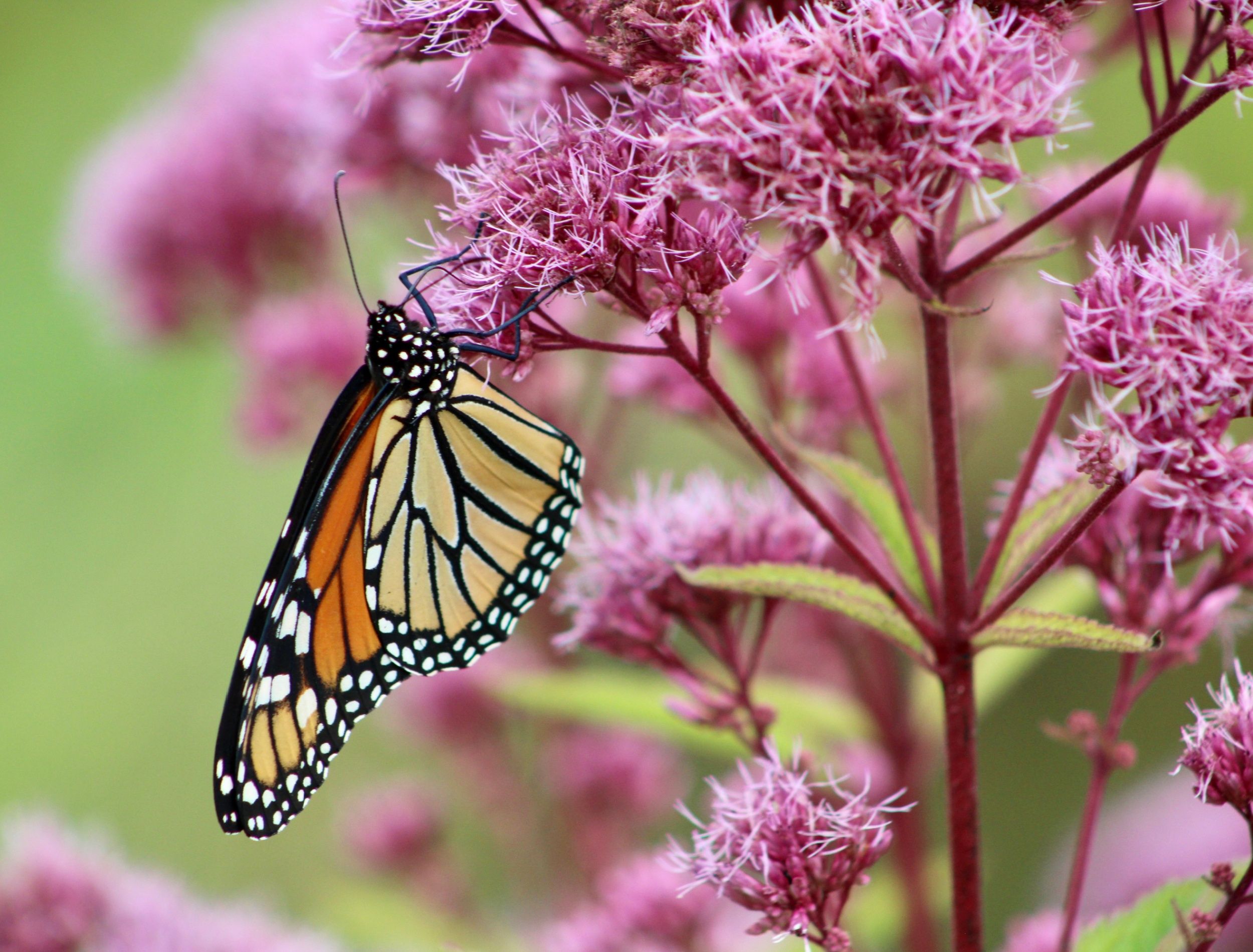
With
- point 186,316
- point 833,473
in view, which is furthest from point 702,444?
point 833,473

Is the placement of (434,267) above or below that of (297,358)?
below

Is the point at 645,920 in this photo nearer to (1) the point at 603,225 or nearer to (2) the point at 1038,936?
(2) the point at 1038,936

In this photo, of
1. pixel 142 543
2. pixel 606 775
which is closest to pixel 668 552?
pixel 606 775

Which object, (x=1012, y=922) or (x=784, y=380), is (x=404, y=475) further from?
(x=1012, y=922)

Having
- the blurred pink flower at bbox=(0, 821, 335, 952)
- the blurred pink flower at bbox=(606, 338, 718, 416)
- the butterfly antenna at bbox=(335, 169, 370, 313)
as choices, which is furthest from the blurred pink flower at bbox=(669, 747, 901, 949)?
the blurred pink flower at bbox=(0, 821, 335, 952)

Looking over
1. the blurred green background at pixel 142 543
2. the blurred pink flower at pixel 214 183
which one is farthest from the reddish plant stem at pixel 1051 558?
the blurred green background at pixel 142 543

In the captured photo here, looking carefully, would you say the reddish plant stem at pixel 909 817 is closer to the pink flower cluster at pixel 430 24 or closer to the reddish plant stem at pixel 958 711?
the reddish plant stem at pixel 958 711
